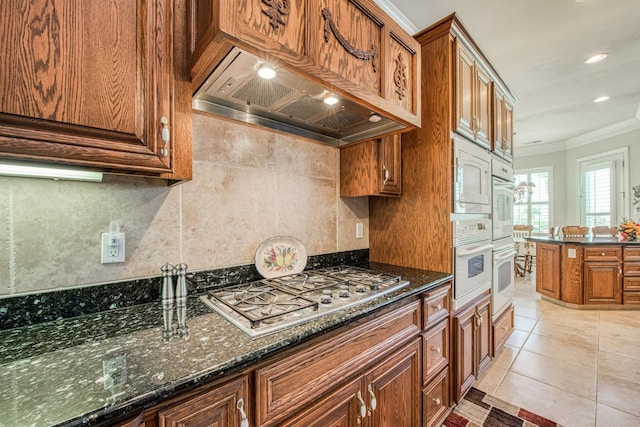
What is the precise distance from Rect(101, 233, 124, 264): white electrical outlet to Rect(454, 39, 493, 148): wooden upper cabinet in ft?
6.05

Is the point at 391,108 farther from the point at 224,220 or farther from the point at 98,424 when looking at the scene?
the point at 98,424

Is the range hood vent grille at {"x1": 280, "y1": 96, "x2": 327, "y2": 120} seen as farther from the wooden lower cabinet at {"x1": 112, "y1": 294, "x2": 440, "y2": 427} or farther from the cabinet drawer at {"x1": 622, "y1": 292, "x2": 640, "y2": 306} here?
the cabinet drawer at {"x1": 622, "y1": 292, "x2": 640, "y2": 306}

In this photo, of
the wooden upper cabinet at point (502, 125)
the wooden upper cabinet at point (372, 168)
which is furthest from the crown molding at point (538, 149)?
the wooden upper cabinet at point (372, 168)

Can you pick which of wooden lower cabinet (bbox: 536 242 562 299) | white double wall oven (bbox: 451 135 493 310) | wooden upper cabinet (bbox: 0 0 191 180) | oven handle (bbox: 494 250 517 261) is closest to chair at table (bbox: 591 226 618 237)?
wooden lower cabinet (bbox: 536 242 562 299)

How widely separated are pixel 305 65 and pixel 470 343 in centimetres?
197

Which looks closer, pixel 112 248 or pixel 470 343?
pixel 112 248

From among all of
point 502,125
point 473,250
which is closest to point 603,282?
point 502,125

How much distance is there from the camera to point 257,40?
844 millimetres

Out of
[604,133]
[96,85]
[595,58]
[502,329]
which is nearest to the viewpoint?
[96,85]

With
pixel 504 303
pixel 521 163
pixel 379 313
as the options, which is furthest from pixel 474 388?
pixel 521 163

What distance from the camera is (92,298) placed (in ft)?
3.26

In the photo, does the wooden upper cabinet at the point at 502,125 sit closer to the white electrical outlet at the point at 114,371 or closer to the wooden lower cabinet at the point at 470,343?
the wooden lower cabinet at the point at 470,343

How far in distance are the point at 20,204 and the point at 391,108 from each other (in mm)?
1461

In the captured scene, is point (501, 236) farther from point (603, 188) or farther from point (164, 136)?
point (603, 188)
